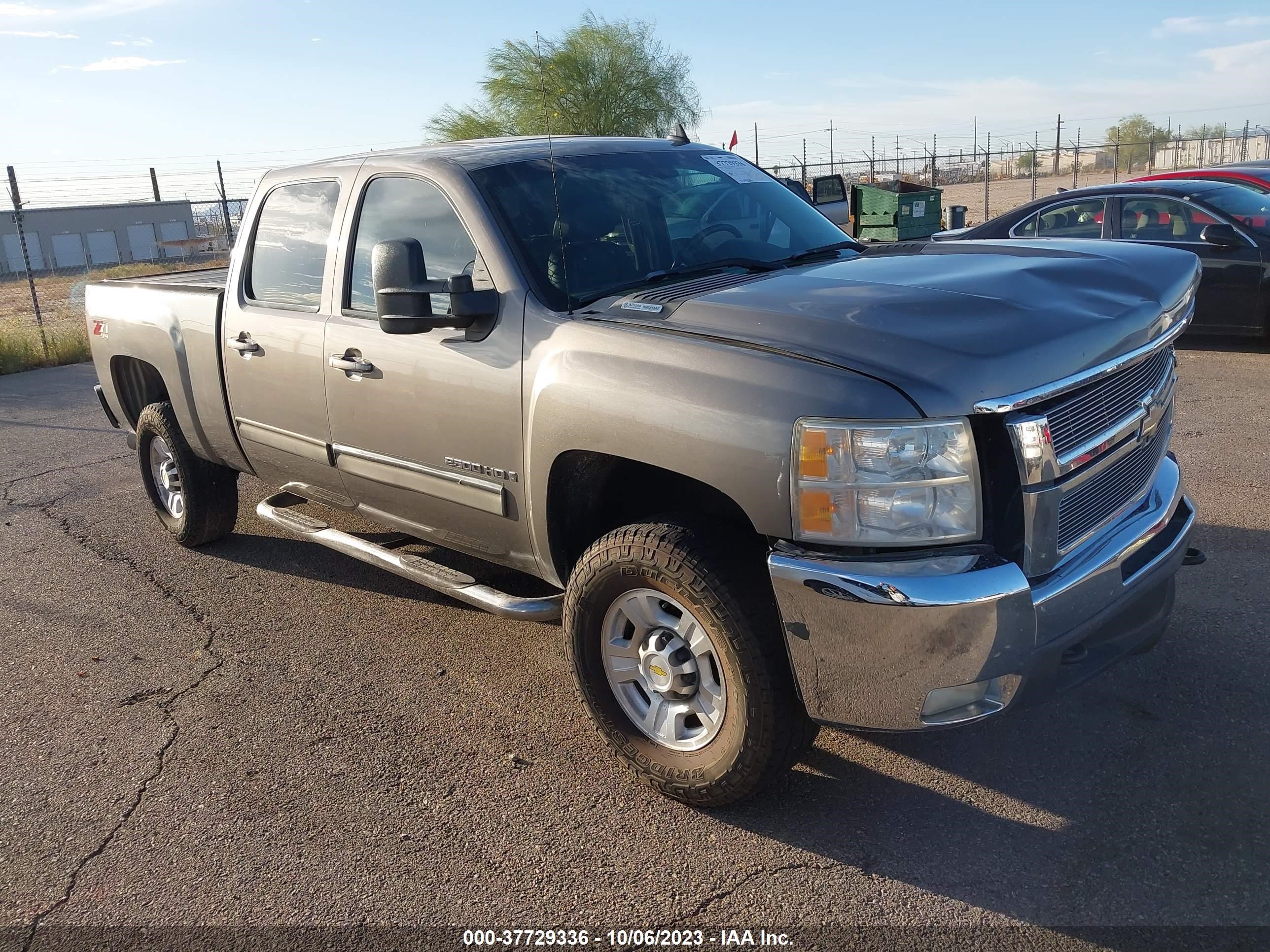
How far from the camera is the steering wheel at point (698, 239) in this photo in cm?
387

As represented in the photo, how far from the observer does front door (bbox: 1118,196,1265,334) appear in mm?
8719

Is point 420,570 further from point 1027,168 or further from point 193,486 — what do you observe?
point 1027,168

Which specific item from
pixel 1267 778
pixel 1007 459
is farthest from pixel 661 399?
pixel 1267 778

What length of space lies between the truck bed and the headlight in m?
3.72

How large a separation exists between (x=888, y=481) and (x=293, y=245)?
3.13 metres

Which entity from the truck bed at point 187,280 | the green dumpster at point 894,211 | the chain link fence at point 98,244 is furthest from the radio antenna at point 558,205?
the chain link fence at point 98,244

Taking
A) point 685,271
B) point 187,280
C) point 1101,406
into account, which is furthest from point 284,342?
point 1101,406

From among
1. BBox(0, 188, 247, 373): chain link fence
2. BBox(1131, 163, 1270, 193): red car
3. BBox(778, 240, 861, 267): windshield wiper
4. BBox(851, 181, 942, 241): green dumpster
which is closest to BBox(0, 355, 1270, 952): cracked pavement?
BBox(778, 240, 861, 267): windshield wiper

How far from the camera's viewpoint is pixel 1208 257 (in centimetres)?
884

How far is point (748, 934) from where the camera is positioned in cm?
265

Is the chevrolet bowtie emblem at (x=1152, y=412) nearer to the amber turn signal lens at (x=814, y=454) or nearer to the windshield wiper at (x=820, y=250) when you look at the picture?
the amber turn signal lens at (x=814, y=454)

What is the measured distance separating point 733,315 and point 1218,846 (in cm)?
197

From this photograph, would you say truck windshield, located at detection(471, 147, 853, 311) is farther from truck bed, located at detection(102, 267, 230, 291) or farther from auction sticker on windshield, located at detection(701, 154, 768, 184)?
truck bed, located at detection(102, 267, 230, 291)

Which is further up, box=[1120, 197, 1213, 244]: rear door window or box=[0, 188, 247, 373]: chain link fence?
box=[1120, 197, 1213, 244]: rear door window
